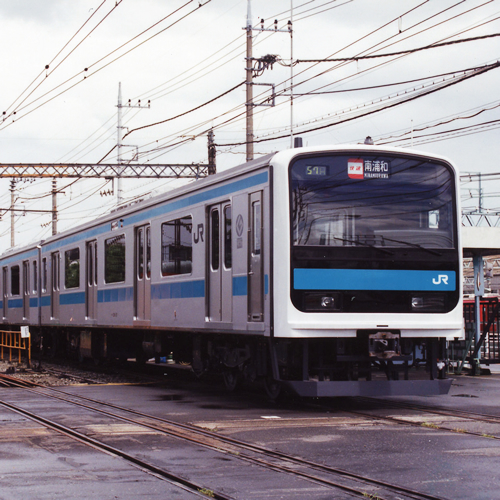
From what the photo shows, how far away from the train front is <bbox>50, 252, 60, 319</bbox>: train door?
12426 millimetres

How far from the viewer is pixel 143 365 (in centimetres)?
2064

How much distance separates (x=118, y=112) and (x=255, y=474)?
4961 centimetres

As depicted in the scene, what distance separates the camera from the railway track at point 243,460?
21.9 feet

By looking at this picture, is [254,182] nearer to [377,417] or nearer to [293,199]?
[293,199]

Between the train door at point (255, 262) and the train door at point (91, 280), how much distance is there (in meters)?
8.24

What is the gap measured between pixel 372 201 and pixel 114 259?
7955mm

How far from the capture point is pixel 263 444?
29.0ft

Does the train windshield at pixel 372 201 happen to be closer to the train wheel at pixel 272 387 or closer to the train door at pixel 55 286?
the train wheel at pixel 272 387

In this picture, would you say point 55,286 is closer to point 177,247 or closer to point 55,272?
point 55,272

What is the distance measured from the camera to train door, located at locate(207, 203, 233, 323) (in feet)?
41.2

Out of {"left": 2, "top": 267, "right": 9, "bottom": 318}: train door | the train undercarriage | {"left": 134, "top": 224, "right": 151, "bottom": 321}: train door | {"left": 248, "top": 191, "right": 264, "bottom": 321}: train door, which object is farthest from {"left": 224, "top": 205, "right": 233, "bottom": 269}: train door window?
{"left": 2, "top": 267, "right": 9, "bottom": 318}: train door

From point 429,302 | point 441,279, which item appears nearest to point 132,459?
point 429,302

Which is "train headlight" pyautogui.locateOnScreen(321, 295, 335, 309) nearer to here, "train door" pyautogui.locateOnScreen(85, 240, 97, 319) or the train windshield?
the train windshield

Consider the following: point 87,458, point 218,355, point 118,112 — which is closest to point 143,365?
point 218,355
